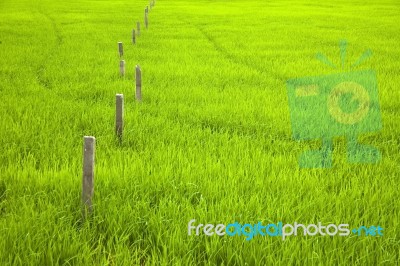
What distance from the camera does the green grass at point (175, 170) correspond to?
7.61ft

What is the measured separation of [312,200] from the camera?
297cm

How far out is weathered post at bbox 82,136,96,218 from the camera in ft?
8.02

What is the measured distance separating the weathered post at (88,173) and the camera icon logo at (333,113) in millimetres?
2175

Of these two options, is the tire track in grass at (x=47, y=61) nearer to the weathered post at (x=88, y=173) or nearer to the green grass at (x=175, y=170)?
the green grass at (x=175, y=170)

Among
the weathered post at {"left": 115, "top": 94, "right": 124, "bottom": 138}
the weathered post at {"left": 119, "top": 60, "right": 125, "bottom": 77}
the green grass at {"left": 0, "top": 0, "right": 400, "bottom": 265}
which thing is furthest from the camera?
the weathered post at {"left": 119, "top": 60, "right": 125, "bottom": 77}

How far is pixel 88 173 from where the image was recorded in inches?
98.3

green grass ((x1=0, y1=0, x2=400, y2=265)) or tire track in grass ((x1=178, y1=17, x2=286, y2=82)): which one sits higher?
tire track in grass ((x1=178, y1=17, x2=286, y2=82))

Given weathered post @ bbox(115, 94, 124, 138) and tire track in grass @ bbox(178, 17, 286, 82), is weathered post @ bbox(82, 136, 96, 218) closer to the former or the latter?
weathered post @ bbox(115, 94, 124, 138)

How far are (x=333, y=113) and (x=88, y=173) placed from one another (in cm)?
437

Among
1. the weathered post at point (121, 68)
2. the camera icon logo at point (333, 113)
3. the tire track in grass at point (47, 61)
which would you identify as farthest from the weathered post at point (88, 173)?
the weathered post at point (121, 68)

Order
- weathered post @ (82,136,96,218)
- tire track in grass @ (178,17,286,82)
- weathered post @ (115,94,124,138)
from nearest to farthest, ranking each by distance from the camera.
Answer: weathered post @ (82,136,96,218) → weathered post @ (115,94,124,138) → tire track in grass @ (178,17,286,82)

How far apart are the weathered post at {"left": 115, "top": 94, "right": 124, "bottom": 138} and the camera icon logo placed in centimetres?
202

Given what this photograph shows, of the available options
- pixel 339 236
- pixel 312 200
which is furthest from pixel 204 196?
pixel 339 236

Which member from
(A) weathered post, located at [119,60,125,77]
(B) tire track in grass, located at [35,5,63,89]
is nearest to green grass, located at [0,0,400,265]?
(B) tire track in grass, located at [35,5,63,89]
